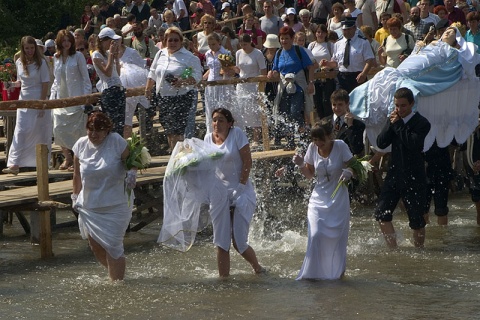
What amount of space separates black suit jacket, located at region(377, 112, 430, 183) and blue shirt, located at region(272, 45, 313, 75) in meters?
4.37

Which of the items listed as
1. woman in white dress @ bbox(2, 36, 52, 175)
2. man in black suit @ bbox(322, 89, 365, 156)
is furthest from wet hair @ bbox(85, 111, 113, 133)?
woman in white dress @ bbox(2, 36, 52, 175)

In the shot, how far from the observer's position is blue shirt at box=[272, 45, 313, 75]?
53.2 ft

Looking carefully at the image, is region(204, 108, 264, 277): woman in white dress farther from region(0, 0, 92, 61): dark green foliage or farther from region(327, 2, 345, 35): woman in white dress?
region(0, 0, 92, 61): dark green foliage

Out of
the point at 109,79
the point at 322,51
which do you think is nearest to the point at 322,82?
the point at 322,51

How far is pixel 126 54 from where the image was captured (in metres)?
16.2

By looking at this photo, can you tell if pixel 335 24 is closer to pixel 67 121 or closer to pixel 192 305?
pixel 67 121

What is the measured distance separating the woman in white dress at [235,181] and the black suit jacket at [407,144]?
69.1 inches

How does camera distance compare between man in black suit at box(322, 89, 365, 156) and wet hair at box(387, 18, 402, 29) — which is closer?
man in black suit at box(322, 89, 365, 156)

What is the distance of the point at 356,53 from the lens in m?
17.0

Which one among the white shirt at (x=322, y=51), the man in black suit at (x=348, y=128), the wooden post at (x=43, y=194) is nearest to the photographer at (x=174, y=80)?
the wooden post at (x=43, y=194)

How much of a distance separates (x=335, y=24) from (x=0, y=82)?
5.95 m

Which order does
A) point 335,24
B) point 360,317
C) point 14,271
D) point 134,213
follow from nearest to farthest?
point 360,317 → point 14,271 → point 134,213 → point 335,24

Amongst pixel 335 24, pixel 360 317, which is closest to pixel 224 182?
pixel 360 317

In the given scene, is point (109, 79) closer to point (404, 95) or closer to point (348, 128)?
point (348, 128)
